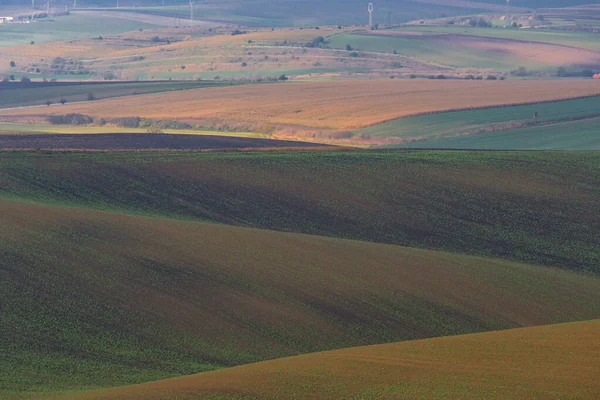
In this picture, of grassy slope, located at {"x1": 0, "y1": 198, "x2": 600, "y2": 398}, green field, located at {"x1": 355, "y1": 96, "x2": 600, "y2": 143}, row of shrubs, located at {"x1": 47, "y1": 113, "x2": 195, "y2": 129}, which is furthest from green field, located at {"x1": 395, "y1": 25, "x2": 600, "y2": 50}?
grassy slope, located at {"x1": 0, "y1": 198, "x2": 600, "y2": 398}

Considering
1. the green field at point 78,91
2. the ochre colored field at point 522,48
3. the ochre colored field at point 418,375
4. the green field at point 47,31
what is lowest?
the ochre colored field at point 522,48

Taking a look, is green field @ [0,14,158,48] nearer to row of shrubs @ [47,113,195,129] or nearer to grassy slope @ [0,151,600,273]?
row of shrubs @ [47,113,195,129]

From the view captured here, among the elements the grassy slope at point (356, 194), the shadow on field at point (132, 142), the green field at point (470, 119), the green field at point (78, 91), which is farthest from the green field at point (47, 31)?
the grassy slope at point (356, 194)

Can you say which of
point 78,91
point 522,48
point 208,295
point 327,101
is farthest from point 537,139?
point 522,48

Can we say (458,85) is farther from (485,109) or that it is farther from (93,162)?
(93,162)

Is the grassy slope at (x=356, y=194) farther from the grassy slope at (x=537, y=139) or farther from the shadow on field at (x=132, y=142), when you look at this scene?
the grassy slope at (x=537, y=139)

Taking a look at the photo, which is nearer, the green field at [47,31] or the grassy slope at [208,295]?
the grassy slope at [208,295]
